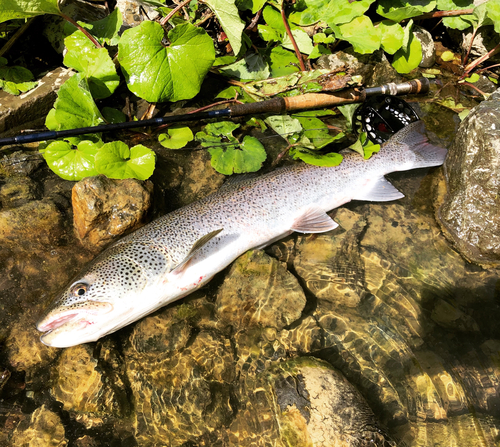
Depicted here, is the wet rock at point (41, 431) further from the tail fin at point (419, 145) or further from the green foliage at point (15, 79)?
the tail fin at point (419, 145)

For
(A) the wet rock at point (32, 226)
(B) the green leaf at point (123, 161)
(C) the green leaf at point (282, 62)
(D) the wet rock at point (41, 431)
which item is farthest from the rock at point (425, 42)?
(D) the wet rock at point (41, 431)

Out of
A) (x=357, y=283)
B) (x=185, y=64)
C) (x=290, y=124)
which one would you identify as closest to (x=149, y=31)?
(x=185, y=64)

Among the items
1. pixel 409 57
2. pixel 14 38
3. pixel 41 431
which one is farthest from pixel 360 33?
pixel 41 431

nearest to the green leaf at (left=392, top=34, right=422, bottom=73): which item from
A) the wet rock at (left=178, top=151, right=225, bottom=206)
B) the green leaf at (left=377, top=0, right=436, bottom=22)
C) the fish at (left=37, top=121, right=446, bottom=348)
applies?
the green leaf at (left=377, top=0, right=436, bottom=22)

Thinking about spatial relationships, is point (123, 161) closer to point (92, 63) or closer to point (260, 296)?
point (92, 63)

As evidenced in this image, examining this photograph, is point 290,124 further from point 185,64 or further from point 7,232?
point 7,232
